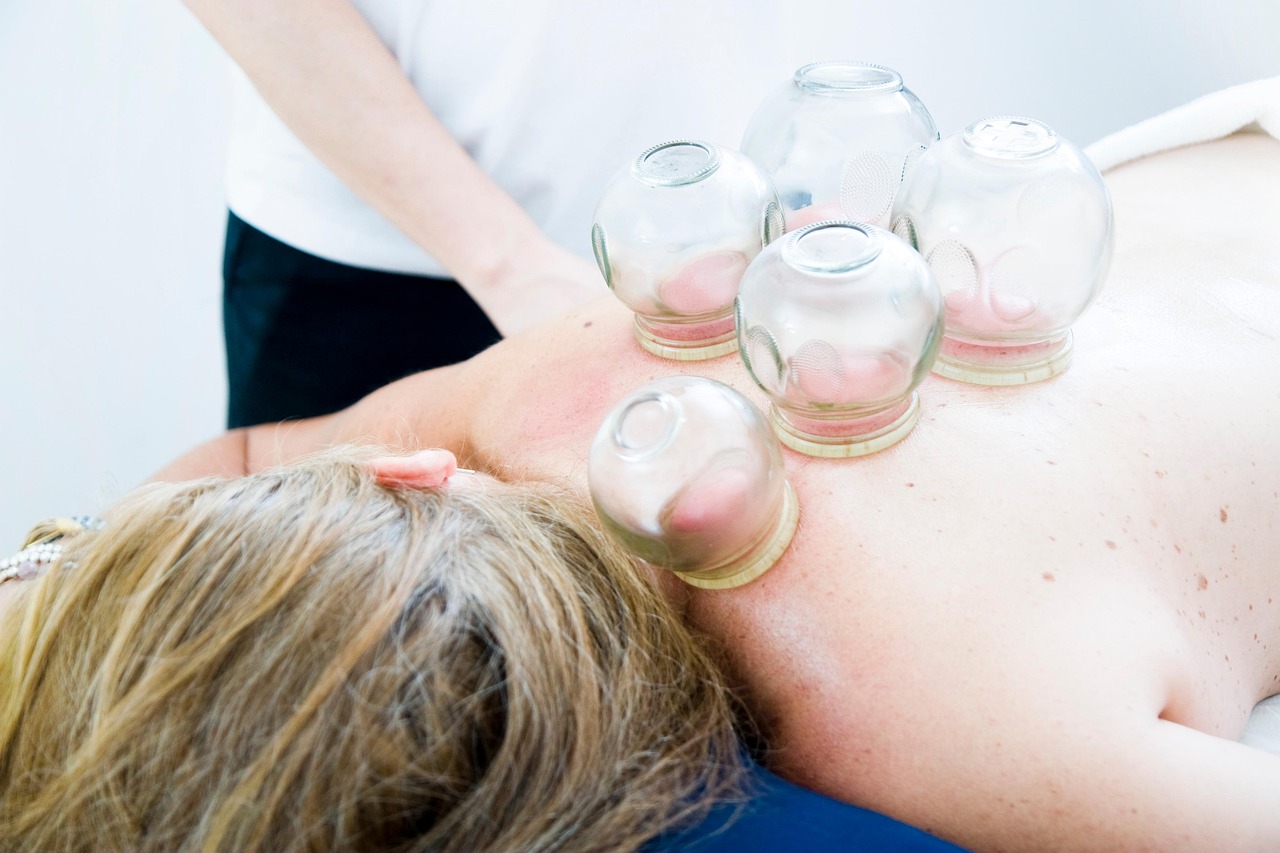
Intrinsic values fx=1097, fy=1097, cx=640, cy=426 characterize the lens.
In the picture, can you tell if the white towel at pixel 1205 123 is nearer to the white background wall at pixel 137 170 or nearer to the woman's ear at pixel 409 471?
the white background wall at pixel 137 170

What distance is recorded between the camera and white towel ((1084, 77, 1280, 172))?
106cm

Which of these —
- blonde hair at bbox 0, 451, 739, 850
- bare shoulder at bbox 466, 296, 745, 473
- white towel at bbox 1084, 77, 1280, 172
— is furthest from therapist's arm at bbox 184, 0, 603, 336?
white towel at bbox 1084, 77, 1280, 172

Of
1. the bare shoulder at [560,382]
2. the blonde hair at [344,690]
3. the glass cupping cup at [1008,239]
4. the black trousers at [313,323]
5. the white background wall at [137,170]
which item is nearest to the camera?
the blonde hair at [344,690]

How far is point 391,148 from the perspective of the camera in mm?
1039

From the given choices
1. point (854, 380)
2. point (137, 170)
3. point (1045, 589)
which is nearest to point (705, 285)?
point (854, 380)

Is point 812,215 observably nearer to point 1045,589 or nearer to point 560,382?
point 560,382

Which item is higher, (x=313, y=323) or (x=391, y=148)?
(x=391, y=148)

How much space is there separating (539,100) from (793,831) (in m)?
0.78

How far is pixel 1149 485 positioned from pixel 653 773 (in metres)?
0.37

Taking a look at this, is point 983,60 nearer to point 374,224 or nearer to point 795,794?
point 374,224

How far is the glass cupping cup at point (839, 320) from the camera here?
24.9 inches

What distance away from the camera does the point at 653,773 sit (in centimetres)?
61

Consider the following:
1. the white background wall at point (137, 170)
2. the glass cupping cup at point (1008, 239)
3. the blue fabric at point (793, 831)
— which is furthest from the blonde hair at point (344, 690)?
the white background wall at point (137, 170)

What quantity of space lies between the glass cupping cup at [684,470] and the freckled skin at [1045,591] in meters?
0.07
